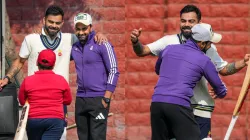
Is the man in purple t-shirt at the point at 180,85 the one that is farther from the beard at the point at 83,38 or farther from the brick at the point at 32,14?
the brick at the point at 32,14

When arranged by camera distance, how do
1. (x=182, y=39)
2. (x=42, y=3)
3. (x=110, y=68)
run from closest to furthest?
(x=182, y=39), (x=110, y=68), (x=42, y=3)

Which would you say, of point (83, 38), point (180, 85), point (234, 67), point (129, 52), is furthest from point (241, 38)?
point (180, 85)

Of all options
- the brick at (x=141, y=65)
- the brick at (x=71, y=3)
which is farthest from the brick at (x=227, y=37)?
the brick at (x=71, y=3)

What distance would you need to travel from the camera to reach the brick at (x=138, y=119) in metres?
13.8

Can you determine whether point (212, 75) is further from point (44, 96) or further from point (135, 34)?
point (44, 96)

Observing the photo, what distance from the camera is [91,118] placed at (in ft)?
34.5

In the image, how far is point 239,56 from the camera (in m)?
13.6

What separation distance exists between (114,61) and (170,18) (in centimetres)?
337

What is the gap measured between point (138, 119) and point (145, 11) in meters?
1.57

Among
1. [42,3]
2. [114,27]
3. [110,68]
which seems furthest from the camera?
[42,3]

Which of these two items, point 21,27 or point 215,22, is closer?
point 215,22

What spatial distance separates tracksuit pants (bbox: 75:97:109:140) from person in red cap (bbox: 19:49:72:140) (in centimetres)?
59

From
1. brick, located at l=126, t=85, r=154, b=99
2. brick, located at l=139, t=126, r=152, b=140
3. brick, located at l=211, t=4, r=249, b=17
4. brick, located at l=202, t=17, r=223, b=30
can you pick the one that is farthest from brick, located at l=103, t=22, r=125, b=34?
brick, located at l=139, t=126, r=152, b=140

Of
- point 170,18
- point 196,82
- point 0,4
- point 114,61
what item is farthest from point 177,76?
point 170,18
